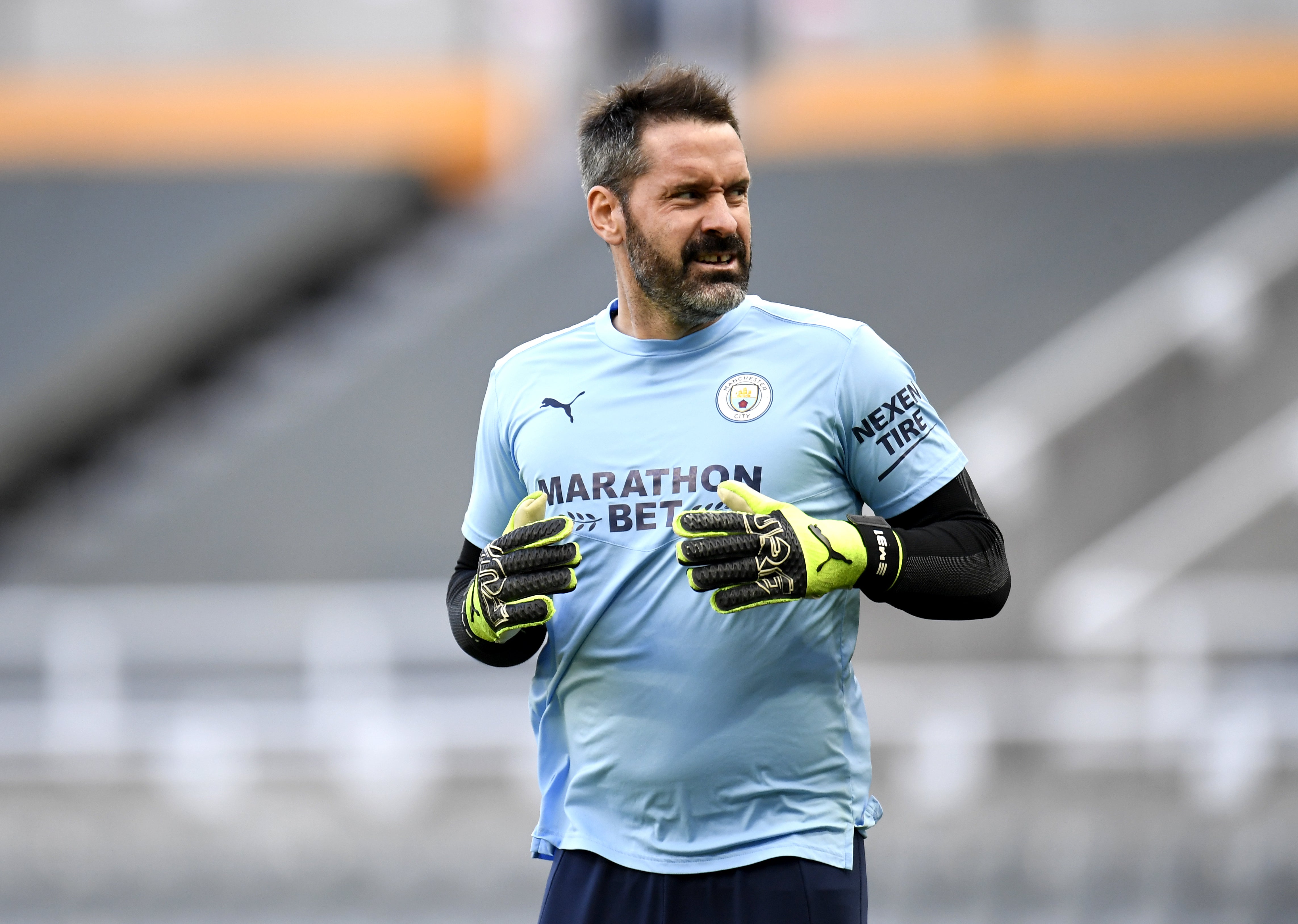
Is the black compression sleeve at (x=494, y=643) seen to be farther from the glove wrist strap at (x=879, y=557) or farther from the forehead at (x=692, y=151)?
the forehead at (x=692, y=151)

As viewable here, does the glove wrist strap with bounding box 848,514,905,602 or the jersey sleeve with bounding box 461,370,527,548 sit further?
the jersey sleeve with bounding box 461,370,527,548

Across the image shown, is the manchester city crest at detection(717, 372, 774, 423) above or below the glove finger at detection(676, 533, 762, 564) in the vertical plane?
above

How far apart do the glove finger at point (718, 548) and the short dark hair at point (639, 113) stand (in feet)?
2.05

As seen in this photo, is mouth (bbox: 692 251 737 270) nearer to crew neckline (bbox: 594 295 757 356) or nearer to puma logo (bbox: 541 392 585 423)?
crew neckline (bbox: 594 295 757 356)

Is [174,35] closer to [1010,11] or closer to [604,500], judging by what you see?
[1010,11]

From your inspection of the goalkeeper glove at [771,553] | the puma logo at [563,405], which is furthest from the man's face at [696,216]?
the goalkeeper glove at [771,553]

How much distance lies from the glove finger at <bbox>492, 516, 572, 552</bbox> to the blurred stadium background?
463 cm

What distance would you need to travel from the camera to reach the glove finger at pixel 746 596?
219cm

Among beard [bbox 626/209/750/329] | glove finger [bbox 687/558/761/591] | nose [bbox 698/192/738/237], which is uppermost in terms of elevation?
nose [bbox 698/192/738/237]

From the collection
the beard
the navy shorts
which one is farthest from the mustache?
the navy shorts

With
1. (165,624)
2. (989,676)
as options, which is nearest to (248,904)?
(165,624)

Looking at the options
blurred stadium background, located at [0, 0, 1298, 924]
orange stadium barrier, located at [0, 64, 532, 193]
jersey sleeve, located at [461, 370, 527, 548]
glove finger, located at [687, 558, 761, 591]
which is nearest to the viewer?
glove finger, located at [687, 558, 761, 591]

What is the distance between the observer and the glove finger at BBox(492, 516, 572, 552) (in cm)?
235

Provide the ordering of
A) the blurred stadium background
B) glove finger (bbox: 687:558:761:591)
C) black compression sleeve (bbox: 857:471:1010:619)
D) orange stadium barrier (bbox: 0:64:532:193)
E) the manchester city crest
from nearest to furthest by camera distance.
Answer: glove finger (bbox: 687:558:761:591) < black compression sleeve (bbox: 857:471:1010:619) < the manchester city crest < the blurred stadium background < orange stadium barrier (bbox: 0:64:532:193)
